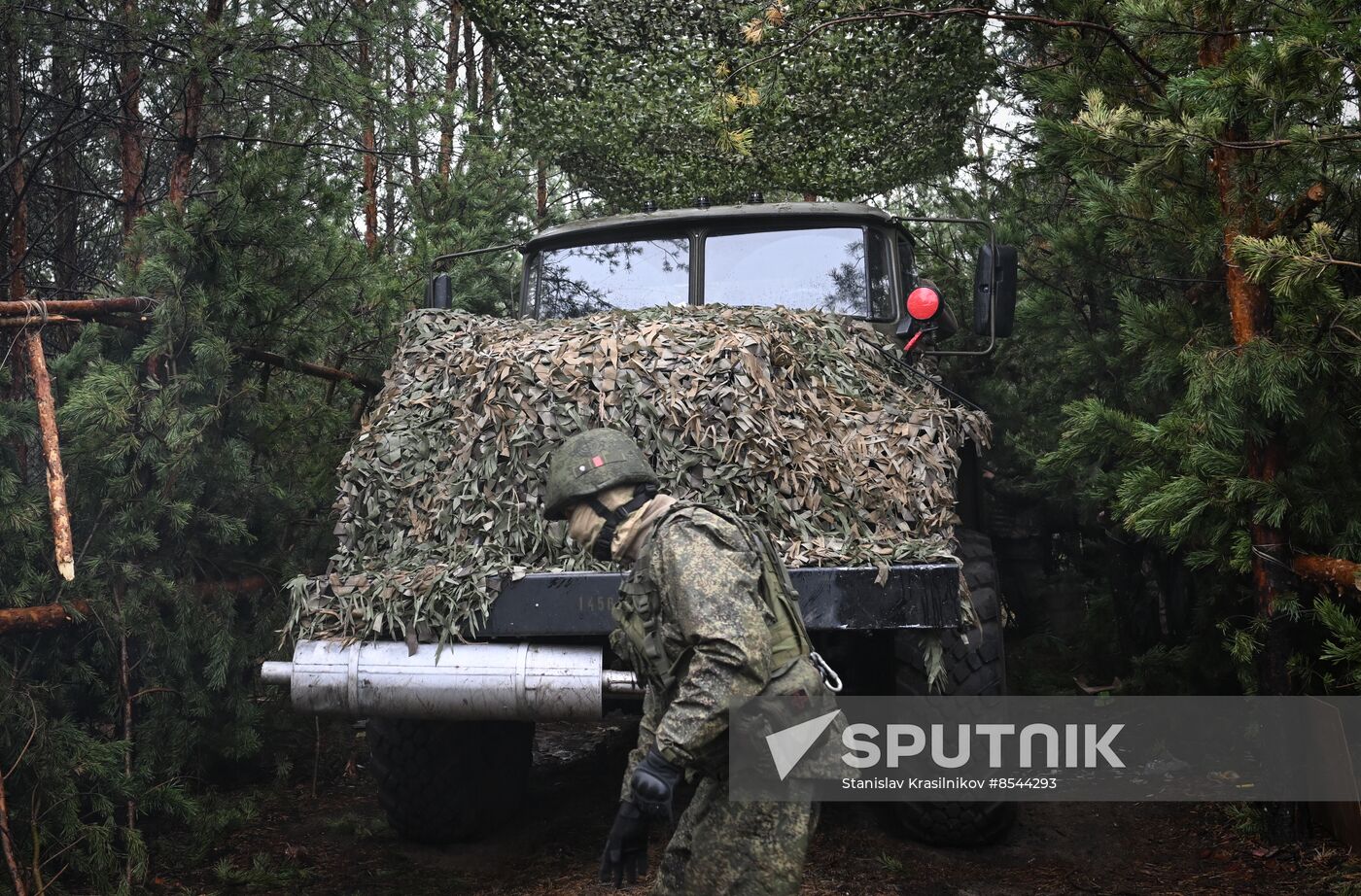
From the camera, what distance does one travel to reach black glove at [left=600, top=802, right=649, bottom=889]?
2668mm

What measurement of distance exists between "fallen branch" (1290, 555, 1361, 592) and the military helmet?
224 centimetres

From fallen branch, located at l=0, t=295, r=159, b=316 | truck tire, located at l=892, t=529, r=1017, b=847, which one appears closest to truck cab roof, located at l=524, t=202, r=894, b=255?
truck tire, located at l=892, t=529, r=1017, b=847

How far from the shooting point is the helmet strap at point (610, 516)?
304 centimetres

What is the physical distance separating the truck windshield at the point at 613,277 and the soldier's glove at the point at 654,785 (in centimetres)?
314

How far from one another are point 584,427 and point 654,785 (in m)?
1.58

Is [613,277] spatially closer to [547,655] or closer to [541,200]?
[547,655]

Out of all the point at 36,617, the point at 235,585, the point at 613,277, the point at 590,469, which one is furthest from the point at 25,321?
the point at 613,277

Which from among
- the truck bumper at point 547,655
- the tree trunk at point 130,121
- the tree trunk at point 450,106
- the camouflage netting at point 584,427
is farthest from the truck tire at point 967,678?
the tree trunk at point 450,106

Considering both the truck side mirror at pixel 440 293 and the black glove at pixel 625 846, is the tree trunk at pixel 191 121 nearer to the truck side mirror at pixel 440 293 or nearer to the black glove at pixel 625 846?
the truck side mirror at pixel 440 293

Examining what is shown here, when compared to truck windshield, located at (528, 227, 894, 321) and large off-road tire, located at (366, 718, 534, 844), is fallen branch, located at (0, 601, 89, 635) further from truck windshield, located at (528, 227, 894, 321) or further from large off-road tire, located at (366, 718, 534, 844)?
truck windshield, located at (528, 227, 894, 321)

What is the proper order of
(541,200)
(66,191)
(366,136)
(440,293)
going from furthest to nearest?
(541,200), (366,136), (66,191), (440,293)

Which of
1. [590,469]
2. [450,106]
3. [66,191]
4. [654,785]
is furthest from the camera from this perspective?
[450,106]

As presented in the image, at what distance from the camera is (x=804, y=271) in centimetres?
545

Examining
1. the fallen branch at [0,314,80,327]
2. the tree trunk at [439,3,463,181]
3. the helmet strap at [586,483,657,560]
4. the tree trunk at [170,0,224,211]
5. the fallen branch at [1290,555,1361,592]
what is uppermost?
the tree trunk at [439,3,463,181]
